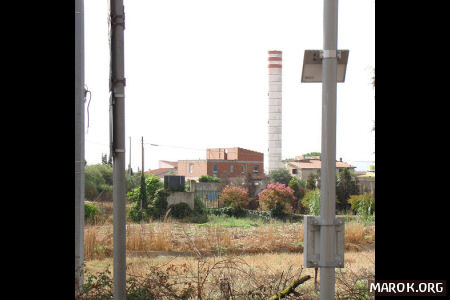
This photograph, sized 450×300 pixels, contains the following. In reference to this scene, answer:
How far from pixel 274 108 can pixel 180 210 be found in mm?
28512

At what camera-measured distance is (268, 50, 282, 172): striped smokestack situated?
44844mm

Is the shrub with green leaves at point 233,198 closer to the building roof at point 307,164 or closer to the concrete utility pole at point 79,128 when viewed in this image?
the concrete utility pole at point 79,128

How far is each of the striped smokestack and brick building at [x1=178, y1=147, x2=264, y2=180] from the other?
308 cm

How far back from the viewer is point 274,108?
45625mm

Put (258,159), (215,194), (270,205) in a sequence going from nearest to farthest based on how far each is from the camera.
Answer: (270,205) → (215,194) → (258,159)

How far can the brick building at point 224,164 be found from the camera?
155ft

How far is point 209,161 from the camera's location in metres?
47.0

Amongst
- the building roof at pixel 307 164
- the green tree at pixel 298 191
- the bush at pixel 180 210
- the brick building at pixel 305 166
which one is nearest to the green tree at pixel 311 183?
the green tree at pixel 298 191

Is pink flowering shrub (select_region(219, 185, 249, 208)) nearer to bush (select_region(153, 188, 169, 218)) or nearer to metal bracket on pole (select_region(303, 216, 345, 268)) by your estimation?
bush (select_region(153, 188, 169, 218))

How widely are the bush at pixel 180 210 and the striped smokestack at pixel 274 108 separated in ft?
86.4

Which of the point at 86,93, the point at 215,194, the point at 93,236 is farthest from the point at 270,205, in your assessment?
the point at 86,93

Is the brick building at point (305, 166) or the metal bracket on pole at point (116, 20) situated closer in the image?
the metal bracket on pole at point (116, 20)
